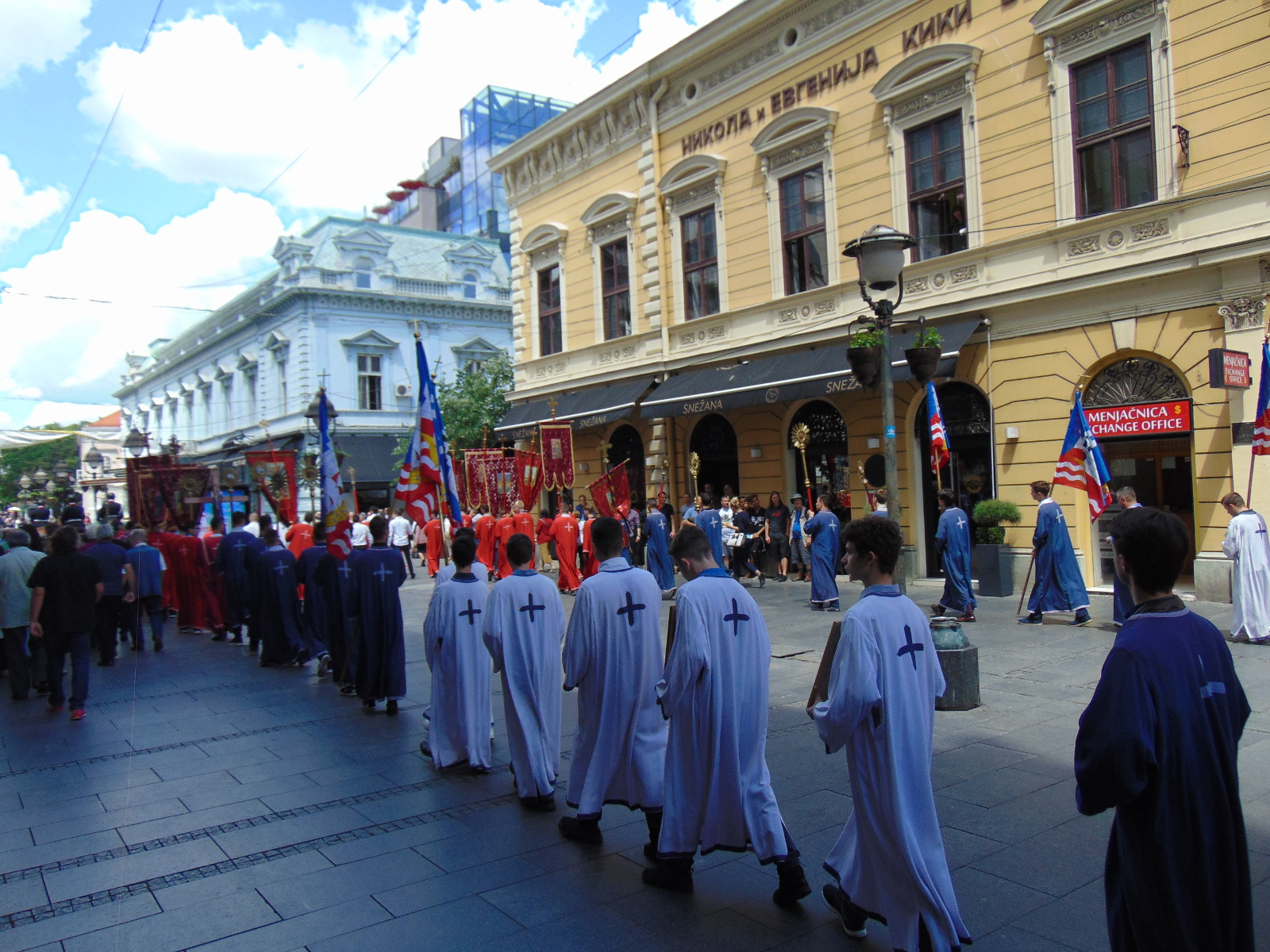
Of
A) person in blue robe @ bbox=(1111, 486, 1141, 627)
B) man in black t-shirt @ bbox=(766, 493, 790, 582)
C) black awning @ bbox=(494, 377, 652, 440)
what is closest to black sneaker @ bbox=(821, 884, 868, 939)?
person in blue robe @ bbox=(1111, 486, 1141, 627)

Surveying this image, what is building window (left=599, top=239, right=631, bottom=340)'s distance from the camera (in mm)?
21484

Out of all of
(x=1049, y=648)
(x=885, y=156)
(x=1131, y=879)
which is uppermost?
(x=885, y=156)

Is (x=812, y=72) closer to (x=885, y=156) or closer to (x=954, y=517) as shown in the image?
(x=885, y=156)

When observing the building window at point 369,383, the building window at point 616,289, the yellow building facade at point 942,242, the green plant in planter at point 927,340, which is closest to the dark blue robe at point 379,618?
the green plant in planter at point 927,340

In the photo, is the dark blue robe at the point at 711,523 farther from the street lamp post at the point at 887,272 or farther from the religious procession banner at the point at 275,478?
the street lamp post at the point at 887,272

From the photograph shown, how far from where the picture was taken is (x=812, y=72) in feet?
55.6

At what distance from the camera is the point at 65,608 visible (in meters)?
8.83

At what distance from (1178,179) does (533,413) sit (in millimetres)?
15204

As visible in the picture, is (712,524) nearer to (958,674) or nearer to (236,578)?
(236,578)

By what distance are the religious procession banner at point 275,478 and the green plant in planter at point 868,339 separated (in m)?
8.20

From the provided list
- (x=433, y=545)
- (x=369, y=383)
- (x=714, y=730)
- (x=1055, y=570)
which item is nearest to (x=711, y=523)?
(x=1055, y=570)

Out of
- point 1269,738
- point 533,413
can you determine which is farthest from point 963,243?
point 533,413

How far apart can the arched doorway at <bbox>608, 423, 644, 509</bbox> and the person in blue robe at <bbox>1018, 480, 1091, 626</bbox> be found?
36.3 feet

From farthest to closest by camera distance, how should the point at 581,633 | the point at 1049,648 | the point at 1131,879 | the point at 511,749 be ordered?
the point at 1049,648, the point at 511,749, the point at 581,633, the point at 1131,879
